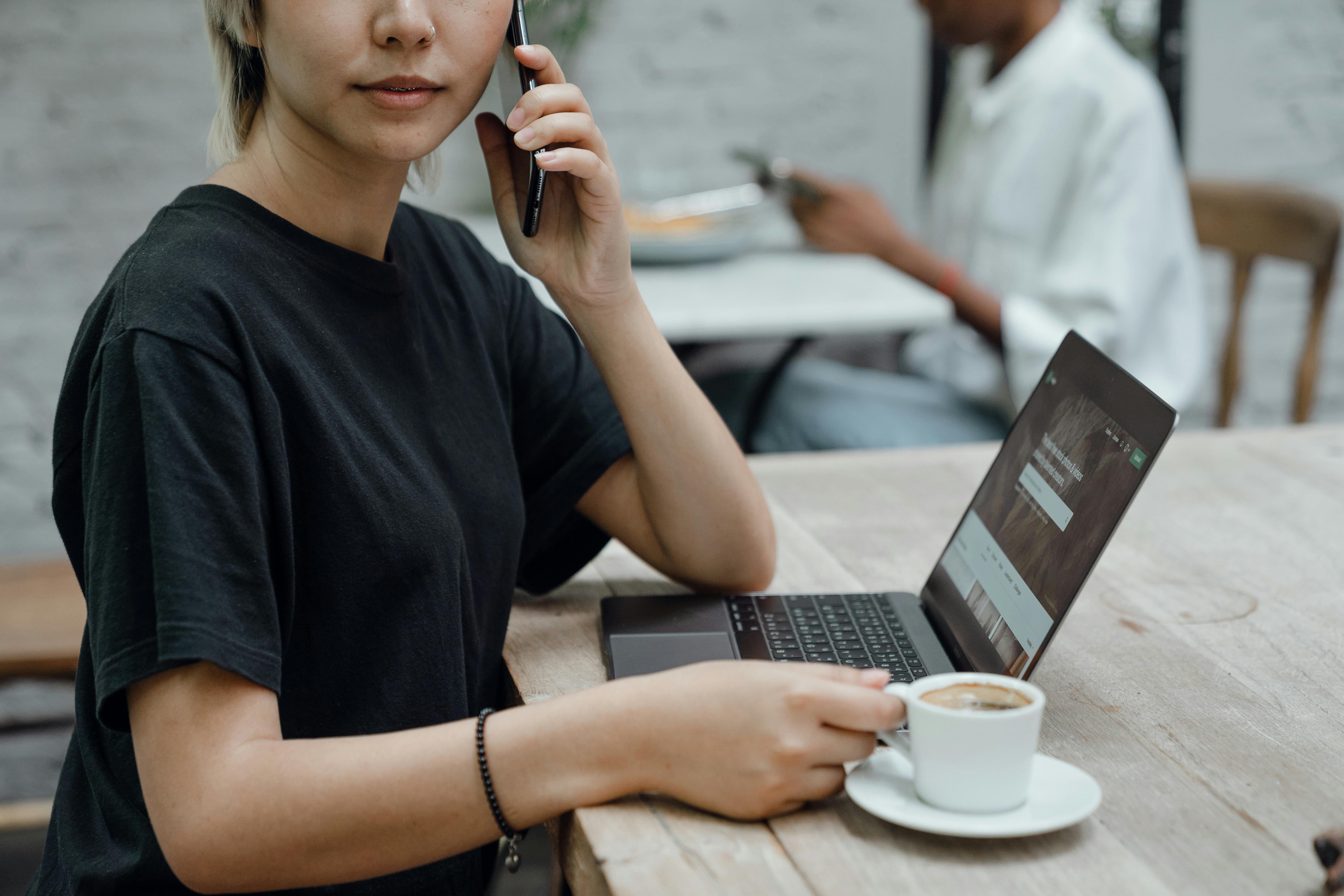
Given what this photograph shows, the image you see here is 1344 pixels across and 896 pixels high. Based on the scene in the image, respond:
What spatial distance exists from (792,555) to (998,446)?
46cm

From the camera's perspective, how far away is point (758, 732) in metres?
0.62

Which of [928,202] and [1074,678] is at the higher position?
[928,202]

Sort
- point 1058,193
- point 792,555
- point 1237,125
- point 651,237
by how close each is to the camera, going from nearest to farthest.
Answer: point 792,555 < point 1058,193 < point 651,237 < point 1237,125

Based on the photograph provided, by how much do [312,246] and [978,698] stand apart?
1.67 ft

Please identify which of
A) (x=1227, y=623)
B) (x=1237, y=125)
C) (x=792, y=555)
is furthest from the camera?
(x=1237, y=125)

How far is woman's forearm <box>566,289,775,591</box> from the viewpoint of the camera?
922 millimetres

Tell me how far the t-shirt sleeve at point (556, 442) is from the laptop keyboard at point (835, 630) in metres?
0.15

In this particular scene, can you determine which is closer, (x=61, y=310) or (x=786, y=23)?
(x=61, y=310)

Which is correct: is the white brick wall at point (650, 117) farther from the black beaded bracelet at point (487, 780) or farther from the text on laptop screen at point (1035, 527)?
the black beaded bracelet at point (487, 780)

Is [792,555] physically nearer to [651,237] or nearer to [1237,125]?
[651,237]

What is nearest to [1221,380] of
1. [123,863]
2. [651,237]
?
[651,237]

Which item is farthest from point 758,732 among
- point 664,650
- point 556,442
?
point 556,442

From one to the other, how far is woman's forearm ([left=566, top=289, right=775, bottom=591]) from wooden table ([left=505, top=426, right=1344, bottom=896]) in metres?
0.07

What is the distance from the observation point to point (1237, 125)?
288cm
